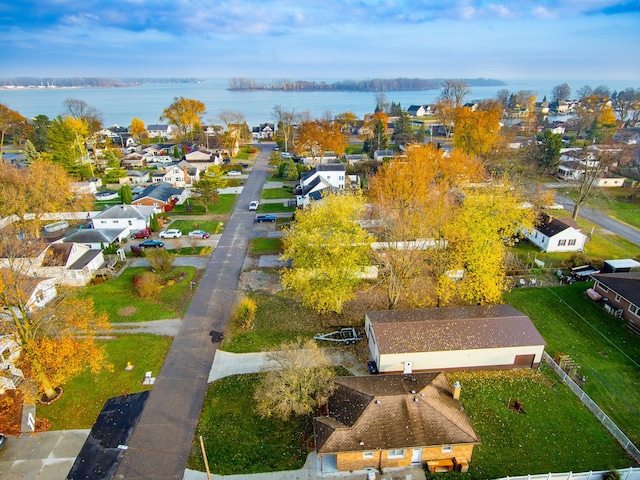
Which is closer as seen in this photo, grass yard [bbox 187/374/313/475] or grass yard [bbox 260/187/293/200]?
grass yard [bbox 187/374/313/475]

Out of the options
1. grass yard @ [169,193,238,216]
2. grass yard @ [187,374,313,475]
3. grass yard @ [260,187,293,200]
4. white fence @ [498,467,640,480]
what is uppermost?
white fence @ [498,467,640,480]

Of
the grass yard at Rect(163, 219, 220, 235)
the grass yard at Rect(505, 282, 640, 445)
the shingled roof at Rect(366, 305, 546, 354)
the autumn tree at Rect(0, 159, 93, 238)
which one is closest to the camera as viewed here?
the grass yard at Rect(505, 282, 640, 445)

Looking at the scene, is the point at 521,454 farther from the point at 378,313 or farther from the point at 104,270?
the point at 104,270

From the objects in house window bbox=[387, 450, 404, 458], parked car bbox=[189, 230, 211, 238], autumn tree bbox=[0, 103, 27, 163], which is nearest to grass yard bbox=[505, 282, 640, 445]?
house window bbox=[387, 450, 404, 458]

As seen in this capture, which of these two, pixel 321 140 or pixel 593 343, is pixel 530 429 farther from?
pixel 321 140

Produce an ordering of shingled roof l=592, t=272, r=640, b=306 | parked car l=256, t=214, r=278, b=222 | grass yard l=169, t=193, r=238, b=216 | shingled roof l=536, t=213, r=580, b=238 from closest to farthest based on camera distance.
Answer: shingled roof l=592, t=272, r=640, b=306 → shingled roof l=536, t=213, r=580, b=238 → parked car l=256, t=214, r=278, b=222 → grass yard l=169, t=193, r=238, b=216

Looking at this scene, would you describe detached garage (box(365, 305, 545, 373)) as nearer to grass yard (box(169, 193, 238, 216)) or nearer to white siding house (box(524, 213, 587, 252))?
white siding house (box(524, 213, 587, 252))

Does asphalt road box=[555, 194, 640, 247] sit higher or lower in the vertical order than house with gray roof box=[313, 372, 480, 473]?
lower
